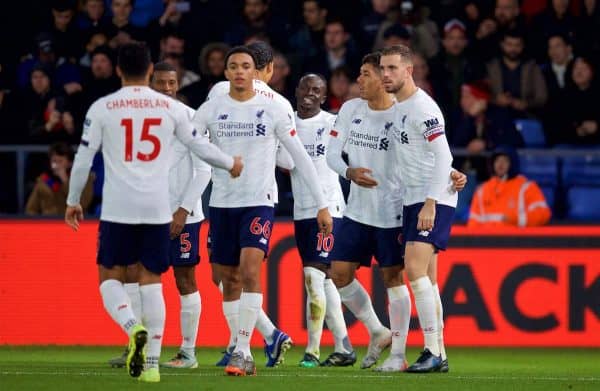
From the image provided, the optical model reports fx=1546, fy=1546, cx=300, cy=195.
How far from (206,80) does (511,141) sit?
3.46 m

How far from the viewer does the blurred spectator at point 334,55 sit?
18062 millimetres

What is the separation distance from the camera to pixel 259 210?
36.6ft

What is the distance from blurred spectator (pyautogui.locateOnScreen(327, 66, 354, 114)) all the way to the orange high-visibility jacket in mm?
2162

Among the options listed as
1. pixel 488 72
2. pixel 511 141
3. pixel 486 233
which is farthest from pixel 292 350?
pixel 488 72

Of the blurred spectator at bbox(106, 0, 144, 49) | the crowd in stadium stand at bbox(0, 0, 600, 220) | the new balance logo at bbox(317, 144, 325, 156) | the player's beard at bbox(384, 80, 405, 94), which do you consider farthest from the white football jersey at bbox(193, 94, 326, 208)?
the blurred spectator at bbox(106, 0, 144, 49)

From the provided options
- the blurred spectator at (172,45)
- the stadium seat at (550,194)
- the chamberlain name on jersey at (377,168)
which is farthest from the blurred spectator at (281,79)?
the chamberlain name on jersey at (377,168)

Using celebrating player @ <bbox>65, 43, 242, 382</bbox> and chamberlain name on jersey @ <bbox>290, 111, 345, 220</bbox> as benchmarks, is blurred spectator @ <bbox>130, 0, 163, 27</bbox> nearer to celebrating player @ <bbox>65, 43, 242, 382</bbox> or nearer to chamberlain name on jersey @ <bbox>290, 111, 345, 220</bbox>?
chamberlain name on jersey @ <bbox>290, 111, 345, 220</bbox>

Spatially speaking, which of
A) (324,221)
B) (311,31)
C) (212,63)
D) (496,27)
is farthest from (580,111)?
(324,221)

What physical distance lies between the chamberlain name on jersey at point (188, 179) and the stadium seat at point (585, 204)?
516 cm

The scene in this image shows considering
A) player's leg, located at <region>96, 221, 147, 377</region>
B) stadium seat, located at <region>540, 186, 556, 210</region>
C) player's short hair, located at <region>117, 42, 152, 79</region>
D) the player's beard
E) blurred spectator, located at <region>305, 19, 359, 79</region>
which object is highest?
blurred spectator, located at <region>305, 19, 359, 79</region>

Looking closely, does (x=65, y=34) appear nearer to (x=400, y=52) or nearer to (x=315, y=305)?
(x=315, y=305)

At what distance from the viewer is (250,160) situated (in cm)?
1112

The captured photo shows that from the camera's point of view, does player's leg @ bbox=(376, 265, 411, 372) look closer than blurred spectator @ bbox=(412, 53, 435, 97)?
Yes

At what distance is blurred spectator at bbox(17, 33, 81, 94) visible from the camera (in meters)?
17.9
